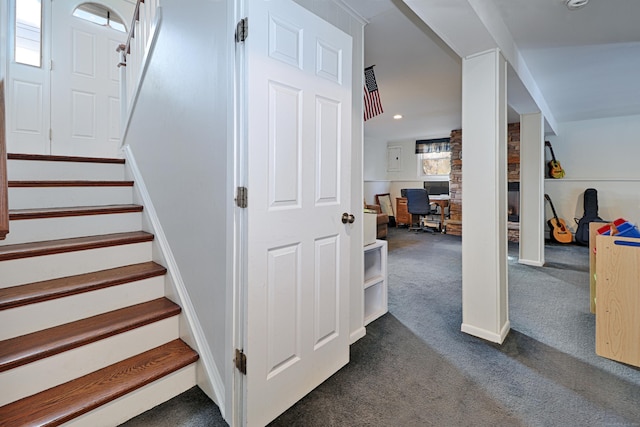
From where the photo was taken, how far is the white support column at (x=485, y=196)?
2.11m

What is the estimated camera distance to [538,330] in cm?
233

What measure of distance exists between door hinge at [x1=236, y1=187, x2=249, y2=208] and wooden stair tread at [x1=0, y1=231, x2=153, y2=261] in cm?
95

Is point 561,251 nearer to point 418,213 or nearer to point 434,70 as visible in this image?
point 418,213

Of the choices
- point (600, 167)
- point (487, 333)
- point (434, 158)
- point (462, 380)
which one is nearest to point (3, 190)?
point (462, 380)

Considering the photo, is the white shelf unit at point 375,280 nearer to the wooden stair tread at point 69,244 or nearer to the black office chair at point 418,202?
the wooden stair tread at point 69,244

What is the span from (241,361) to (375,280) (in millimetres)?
1419

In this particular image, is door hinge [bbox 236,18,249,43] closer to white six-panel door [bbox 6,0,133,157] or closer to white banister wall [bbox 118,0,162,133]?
white banister wall [bbox 118,0,162,133]

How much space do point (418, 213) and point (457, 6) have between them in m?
5.48

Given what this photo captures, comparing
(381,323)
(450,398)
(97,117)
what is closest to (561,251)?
(381,323)

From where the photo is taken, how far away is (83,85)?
335 centimetres

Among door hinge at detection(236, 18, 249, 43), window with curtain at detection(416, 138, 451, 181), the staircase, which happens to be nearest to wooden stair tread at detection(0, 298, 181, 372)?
the staircase

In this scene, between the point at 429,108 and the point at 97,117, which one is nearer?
the point at 97,117

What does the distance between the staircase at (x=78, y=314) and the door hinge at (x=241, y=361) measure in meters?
0.33

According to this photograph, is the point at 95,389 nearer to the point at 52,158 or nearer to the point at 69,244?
the point at 69,244
